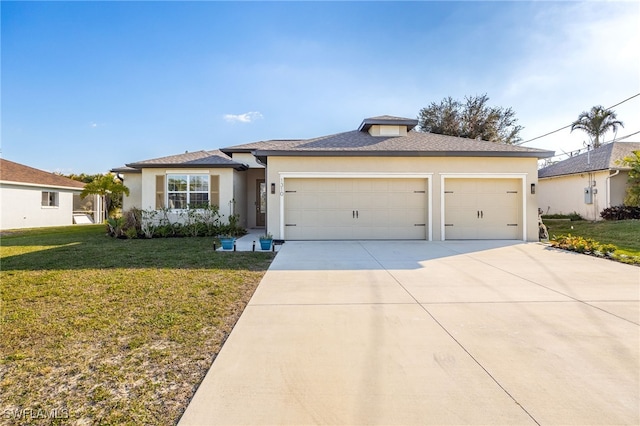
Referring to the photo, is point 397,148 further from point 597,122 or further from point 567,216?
point 597,122

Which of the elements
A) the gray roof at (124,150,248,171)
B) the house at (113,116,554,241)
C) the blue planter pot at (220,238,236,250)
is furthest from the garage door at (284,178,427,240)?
the gray roof at (124,150,248,171)

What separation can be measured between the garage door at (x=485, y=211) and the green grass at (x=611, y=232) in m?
3.14

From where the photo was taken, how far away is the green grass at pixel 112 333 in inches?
85.5

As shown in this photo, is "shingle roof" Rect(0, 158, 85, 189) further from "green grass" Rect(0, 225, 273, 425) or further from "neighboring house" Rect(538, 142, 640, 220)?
"neighboring house" Rect(538, 142, 640, 220)

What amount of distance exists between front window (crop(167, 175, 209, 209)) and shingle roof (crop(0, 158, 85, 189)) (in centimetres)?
1031

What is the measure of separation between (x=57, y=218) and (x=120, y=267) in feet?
57.5

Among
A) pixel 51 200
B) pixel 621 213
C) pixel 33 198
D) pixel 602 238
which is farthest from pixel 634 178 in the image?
pixel 51 200

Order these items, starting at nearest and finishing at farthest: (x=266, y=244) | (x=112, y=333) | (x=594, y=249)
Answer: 1. (x=112, y=333)
2. (x=594, y=249)
3. (x=266, y=244)

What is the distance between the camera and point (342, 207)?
10.8m

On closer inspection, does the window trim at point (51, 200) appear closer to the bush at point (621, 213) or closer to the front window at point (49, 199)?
the front window at point (49, 199)

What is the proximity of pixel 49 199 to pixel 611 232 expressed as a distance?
29.3m

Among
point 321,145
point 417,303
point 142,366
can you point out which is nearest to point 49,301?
point 142,366

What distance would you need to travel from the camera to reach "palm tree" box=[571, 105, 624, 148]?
24625 mm

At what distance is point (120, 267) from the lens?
21.3 feet
